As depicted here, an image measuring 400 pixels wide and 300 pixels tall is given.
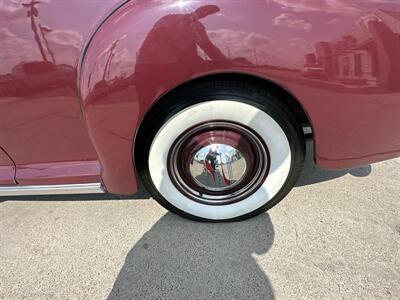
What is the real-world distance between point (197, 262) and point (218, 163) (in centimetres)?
52

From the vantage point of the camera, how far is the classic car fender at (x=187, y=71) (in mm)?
1239

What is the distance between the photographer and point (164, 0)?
1.25m

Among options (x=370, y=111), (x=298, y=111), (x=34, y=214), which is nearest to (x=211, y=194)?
A: (x=298, y=111)

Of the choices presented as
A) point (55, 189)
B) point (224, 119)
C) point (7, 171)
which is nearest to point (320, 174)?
point (224, 119)

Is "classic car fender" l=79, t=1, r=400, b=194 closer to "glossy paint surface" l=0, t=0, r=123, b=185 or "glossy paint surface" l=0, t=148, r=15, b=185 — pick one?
"glossy paint surface" l=0, t=0, r=123, b=185

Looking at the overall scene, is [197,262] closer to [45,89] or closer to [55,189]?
[55,189]

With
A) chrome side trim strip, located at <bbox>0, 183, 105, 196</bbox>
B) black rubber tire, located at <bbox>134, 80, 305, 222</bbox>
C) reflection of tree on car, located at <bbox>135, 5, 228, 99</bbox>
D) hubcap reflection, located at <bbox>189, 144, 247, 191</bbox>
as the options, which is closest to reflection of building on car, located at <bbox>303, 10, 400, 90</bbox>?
black rubber tire, located at <bbox>134, 80, 305, 222</bbox>

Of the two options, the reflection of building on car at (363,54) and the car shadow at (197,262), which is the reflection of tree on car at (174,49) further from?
the car shadow at (197,262)

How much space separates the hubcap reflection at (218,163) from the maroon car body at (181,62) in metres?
0.27

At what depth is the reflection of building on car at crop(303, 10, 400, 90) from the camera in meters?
1.25

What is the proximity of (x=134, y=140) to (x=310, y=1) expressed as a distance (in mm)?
999

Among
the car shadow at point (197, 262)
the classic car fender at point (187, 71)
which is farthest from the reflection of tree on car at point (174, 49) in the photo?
the car shadow at point (197, 262)

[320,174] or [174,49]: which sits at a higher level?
[174,49]

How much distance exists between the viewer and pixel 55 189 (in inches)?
65.1
